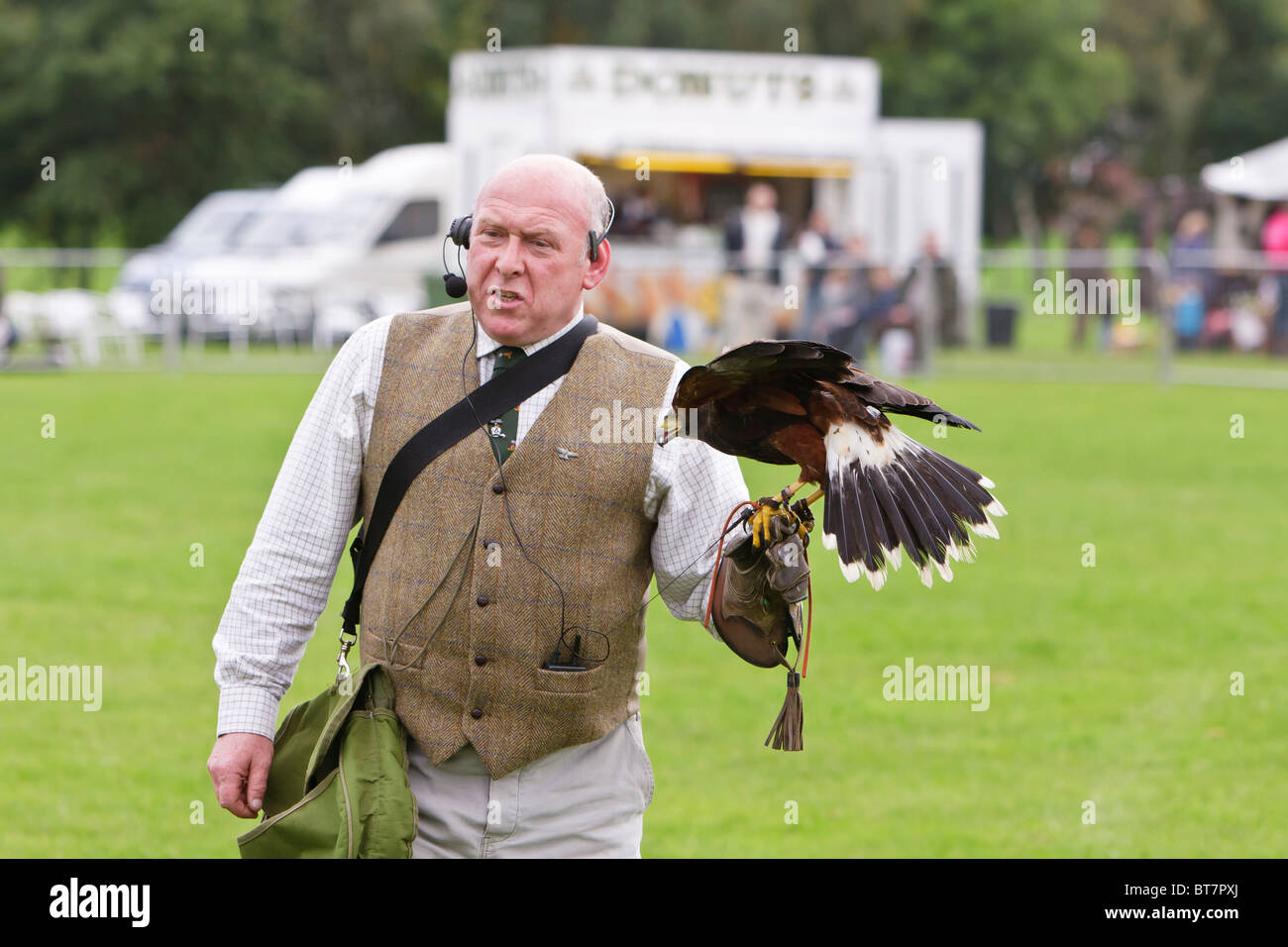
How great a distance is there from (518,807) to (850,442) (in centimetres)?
96

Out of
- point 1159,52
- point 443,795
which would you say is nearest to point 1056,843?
point 443,795

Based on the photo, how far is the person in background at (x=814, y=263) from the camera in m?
19.2

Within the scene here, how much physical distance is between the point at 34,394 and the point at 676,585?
49.3ft

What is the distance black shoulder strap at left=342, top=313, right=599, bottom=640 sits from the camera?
3.29 m

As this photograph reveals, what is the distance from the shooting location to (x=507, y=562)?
3.26 metres

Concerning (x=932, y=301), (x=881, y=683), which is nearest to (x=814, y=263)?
→ (x=932, y=301)

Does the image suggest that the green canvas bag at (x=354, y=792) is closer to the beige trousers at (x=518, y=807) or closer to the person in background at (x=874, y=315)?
the beige trousers at (x=518, y=807)

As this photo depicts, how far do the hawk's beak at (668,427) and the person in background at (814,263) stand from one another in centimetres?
1589

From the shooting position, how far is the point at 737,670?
7.74 metres

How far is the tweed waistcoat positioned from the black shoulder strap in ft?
0.06

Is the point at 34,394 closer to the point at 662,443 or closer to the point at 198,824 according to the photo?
the point at 198,824
